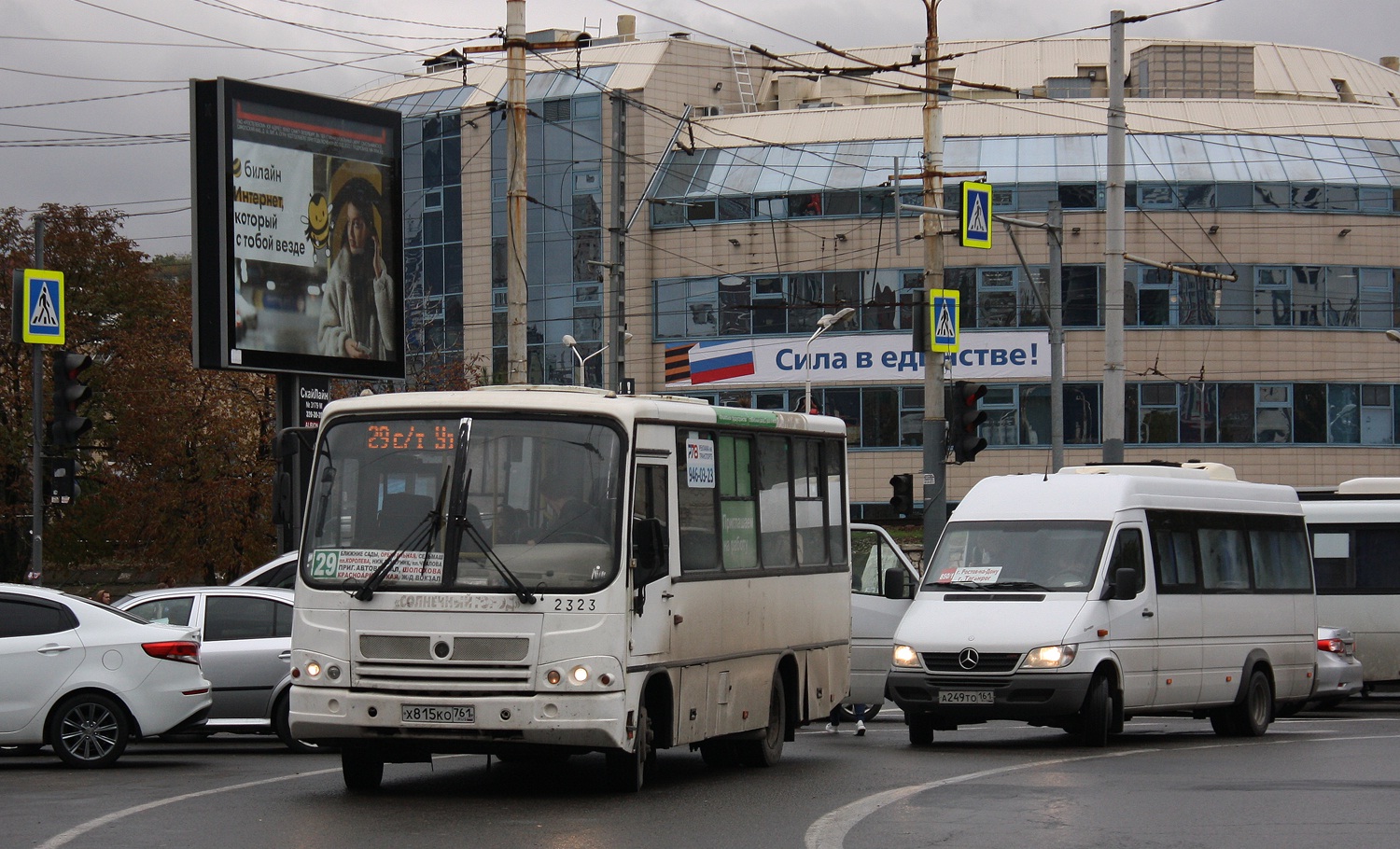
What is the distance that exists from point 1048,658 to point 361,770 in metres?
6.34

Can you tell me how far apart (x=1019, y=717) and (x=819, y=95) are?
2103 inches

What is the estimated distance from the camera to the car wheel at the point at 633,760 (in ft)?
40.3

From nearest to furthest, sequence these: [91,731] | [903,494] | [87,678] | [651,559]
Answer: [651,559] < [87,678] < [91,731] < [903,494]

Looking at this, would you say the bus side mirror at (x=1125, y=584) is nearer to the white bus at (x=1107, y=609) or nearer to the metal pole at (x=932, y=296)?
the white bus at (x=1107, y=609)

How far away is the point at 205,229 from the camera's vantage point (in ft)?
77.7

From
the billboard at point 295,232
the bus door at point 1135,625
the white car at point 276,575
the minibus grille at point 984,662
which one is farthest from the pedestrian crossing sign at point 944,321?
the minibus grille at point 984,662

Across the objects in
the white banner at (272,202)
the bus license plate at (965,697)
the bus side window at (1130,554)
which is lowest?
the bus license plate at (965,697)

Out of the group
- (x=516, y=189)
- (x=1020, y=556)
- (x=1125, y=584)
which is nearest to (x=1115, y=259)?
(x=516, y=189)

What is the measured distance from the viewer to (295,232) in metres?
25.0

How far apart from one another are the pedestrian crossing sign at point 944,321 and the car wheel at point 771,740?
1228cm

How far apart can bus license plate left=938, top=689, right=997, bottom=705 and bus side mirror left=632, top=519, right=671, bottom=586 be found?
4953 millimetres

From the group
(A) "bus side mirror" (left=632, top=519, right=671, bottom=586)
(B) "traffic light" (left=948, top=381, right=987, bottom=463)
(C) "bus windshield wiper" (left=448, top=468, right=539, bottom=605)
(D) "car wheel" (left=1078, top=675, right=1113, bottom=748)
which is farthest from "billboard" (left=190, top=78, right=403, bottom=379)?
(A) "bus side mirror" (left=632, top=519, right=671, bottom=586)

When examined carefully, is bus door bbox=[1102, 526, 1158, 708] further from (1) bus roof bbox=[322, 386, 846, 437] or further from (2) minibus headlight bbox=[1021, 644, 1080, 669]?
(1) bus roof bbox=[322, 386, 846, 437]

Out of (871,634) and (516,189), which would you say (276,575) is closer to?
(871,634)
